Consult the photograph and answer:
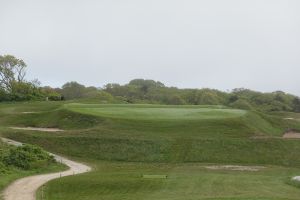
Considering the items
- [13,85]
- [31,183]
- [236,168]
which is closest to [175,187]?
[31,183]

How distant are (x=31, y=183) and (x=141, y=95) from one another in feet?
338

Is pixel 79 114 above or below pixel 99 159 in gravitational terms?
above

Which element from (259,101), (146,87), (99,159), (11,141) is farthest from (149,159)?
(146,87)

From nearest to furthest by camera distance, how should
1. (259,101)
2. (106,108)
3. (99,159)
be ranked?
(99,159) → (106,108) → (259,101)

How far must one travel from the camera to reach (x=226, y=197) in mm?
22922

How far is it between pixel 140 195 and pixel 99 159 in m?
16.8

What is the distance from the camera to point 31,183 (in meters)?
27.6

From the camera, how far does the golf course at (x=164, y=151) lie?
1001 inches

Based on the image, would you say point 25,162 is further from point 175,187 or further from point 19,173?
point 175,187

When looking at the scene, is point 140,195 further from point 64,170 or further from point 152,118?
point 152,118

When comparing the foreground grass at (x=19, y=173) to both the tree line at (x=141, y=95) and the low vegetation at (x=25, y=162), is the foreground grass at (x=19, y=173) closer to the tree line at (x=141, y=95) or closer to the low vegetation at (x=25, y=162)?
the low vegetation at (x=25, y=162)

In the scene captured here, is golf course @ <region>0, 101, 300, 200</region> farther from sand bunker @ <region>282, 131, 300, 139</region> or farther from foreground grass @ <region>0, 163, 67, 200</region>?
sand bunker @ <region>282, 131, 300, 139</region>

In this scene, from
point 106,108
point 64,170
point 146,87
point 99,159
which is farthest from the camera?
point 146,87

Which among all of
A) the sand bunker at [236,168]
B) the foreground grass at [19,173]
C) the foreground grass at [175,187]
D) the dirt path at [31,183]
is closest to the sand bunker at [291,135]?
the sand bunker at [236,168]
